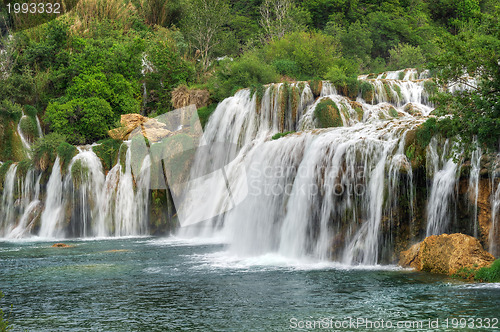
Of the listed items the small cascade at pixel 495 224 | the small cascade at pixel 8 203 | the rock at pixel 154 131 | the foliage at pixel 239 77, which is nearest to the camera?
the small cascade at pixel 495 224

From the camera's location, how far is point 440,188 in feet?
59.1

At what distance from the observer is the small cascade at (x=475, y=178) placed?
17.1 m

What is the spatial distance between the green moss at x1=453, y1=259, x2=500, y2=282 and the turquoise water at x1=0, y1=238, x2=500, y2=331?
0.54 metres

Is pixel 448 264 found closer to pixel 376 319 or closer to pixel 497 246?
pixel 497 246

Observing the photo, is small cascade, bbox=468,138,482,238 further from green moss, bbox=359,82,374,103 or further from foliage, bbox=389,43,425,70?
foliage, bbox=389,43,425,70

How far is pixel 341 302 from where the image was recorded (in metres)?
13.0

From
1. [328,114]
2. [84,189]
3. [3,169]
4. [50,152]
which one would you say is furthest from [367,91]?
[3,169]

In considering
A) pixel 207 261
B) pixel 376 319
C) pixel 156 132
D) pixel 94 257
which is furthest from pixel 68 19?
pixel 376 319

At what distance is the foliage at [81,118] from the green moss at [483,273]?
99.7ft

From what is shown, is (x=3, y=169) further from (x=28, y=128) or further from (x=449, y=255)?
(x=449, y=255)

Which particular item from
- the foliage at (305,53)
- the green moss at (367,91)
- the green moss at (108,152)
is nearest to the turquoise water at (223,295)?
the green moss at (108,152)

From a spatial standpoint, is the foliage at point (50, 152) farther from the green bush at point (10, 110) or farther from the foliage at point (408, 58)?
the foliage at point (408, 58)

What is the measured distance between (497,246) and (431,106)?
57.3 ft

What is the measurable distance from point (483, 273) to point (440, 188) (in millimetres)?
3907
